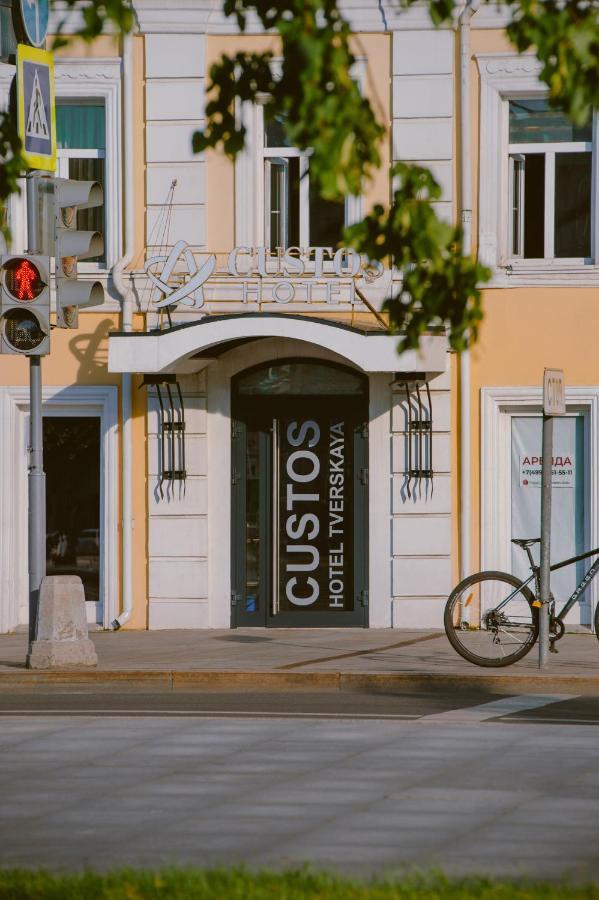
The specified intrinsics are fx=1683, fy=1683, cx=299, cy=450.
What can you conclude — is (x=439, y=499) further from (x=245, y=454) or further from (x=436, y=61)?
(x=436, y=61)

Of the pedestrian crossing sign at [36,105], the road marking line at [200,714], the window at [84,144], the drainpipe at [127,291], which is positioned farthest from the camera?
the window at [84,144]

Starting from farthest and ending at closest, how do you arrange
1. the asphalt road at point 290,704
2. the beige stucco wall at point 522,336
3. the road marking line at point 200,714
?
the beige stucco wall at point 522,336 → the asphalt road at point 290,704 → the road marking line at point 200,714

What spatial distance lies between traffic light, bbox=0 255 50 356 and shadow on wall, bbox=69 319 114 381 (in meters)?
4.56

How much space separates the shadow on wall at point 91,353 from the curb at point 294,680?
5.57 meters

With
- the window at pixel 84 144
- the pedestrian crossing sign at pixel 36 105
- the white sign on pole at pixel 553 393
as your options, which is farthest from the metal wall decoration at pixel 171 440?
the white sign on pole at pixel 553 393

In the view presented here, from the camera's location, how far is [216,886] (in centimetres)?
562

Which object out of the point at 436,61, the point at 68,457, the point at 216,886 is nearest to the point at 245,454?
the point at 68,457

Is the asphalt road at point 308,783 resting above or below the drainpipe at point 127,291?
below

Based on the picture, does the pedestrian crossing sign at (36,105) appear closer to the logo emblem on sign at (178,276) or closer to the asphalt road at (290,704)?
the logo emblem on sign at (178,276)

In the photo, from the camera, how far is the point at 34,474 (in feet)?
45.2

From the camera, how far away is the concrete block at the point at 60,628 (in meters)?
13.4

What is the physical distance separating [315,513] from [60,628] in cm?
497

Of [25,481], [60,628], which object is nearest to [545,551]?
[60,628]

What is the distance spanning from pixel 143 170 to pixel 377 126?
13.0m
